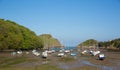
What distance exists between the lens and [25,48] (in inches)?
4801

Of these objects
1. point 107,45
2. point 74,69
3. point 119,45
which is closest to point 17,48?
point 119,45

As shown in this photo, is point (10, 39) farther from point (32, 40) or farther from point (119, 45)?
point (119, 45)

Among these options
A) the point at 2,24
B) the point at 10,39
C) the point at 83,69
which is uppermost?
the point at 2,24

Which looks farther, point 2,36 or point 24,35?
point 24,35

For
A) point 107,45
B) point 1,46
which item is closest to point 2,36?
point 1,46

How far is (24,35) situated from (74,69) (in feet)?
296

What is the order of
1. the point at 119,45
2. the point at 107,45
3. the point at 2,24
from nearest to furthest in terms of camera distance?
the point at 2,24
the point at 119,45
the point at 107,45

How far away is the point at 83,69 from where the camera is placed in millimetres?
39000

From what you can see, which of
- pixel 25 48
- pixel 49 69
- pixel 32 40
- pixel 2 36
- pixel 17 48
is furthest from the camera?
pixel 32 40

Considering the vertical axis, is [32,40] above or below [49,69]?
above

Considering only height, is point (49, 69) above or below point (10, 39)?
below

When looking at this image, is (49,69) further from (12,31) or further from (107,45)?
(107,45)

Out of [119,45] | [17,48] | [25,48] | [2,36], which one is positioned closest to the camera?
[2,36]

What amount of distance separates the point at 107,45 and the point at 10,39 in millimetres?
109402
